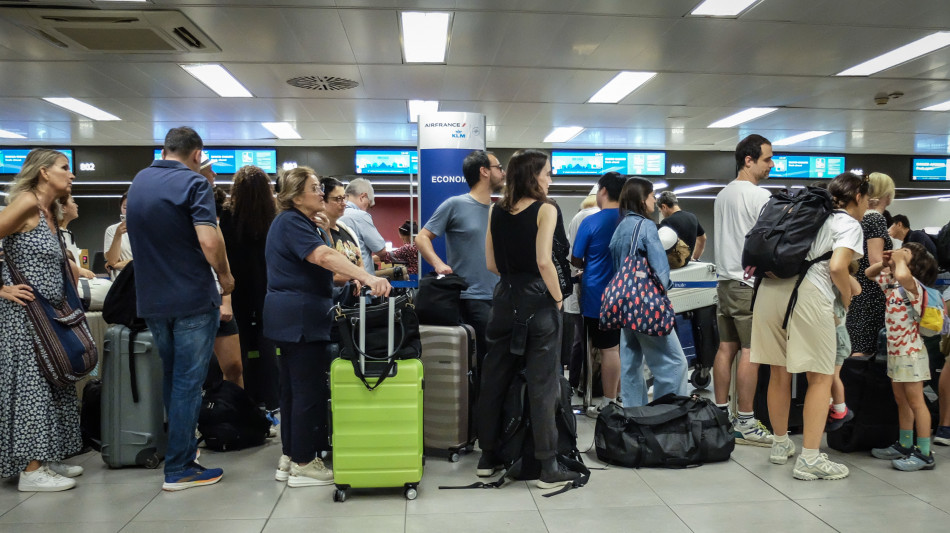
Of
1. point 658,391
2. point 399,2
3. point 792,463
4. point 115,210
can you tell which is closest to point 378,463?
point 658,391

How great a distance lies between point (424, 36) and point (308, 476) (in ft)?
13.6

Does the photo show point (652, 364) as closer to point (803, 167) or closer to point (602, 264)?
point (602, 264)

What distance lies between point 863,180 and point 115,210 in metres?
14.2

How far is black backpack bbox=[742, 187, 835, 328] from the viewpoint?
3.26 metres

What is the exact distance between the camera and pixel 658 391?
3906 mm

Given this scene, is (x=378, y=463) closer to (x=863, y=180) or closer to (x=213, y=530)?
(x=213, y=530)

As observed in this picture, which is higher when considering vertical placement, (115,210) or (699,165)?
(699,165)

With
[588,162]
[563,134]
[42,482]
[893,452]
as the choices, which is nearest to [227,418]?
[42,482]

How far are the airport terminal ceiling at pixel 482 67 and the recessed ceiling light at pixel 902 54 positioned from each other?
6cm

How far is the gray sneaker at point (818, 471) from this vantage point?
10.7 ft

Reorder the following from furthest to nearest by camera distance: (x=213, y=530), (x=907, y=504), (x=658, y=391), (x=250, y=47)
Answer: (x=250, y=47) → (x=658, y=391) → (x=907, y=504) → (x=213, y=530)

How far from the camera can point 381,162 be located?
38.7ft

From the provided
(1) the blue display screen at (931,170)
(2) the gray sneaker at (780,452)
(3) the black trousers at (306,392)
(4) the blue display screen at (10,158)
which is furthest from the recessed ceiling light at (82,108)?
(1) the blue display screen at (931,170)

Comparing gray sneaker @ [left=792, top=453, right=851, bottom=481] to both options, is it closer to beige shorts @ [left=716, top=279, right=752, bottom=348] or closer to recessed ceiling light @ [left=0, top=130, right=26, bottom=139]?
beige shorts @ [left=716, top=279, right=752, bottom=348]
